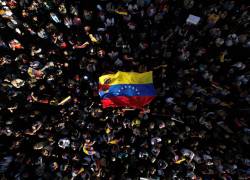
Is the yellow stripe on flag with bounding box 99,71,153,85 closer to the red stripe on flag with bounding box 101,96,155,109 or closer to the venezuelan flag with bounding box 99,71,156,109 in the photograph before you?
the venezuelan flag with bounding box 99,71,156,109

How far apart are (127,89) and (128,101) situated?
0.42 m

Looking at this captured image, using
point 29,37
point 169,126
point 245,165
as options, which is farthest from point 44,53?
point 245,165

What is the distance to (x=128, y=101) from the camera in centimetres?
1006

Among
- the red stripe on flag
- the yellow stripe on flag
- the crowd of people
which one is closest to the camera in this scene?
the crowd of people

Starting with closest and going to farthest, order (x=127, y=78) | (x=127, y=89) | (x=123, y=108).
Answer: (x=123, y=108), (x=127, y=89), (x=127, y=78)

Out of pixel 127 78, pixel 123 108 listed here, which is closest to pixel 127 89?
pixel 127 78

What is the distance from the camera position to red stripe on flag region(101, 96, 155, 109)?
9917 mm

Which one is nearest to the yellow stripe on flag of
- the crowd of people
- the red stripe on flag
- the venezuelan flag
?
the venezuelan flag

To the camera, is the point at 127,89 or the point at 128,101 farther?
the point at 127,89

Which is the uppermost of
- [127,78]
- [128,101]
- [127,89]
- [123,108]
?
[127,78]

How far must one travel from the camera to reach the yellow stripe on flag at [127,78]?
1023cm

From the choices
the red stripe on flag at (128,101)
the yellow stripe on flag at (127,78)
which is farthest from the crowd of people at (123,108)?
the yellow stripe on flag at (127,78)

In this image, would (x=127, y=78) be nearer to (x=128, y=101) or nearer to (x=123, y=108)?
(x=128, y=101)

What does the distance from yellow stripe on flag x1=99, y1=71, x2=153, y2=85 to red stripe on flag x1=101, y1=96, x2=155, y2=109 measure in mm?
547
